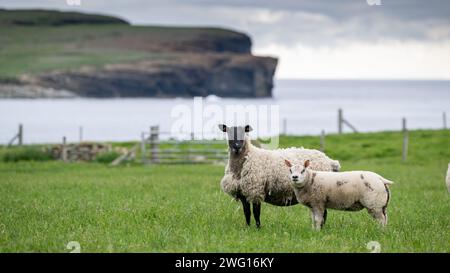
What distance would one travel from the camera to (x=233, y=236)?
533 inches

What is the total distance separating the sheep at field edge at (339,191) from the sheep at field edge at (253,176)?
0.75 m

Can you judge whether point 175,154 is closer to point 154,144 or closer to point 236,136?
point 154,144

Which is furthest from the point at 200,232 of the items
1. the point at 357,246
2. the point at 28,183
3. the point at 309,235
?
the point at 28,183

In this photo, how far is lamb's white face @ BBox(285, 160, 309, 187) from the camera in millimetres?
14172

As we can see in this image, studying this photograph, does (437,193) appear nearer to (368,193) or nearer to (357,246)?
(368,193)

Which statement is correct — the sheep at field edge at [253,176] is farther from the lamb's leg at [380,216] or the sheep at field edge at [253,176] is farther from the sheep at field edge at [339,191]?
the lamb's leg at [380,216]

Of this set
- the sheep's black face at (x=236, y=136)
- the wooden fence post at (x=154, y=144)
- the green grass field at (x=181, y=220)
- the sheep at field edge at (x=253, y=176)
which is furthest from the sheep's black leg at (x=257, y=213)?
the wooden fence post at (x=154, y=144)

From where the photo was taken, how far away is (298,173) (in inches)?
560

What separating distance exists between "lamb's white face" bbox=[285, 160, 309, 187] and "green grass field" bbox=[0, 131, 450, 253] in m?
0.90

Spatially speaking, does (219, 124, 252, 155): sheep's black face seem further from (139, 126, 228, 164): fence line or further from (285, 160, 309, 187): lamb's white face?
(139, 126, 228, 164): fence line

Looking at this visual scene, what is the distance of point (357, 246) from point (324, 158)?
12.2 ft

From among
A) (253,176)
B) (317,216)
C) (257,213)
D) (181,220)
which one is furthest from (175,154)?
(317,216)

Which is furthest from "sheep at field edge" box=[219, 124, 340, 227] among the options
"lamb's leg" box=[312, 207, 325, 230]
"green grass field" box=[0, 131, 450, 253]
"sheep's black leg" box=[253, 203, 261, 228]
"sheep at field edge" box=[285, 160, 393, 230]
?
"lamb's leg" box=[312, 207, 325, 230]

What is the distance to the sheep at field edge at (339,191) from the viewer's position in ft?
47.0
